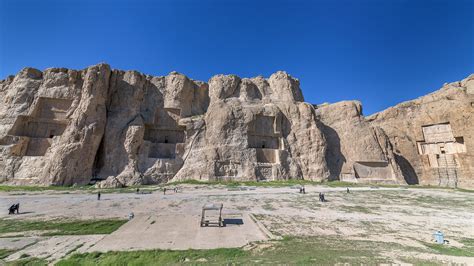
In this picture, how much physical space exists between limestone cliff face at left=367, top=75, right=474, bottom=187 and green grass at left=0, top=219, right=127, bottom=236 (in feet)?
148

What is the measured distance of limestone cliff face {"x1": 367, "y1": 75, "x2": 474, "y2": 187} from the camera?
112 feet

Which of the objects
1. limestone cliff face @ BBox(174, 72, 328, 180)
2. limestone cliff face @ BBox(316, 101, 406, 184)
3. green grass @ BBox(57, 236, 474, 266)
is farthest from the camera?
limestone cliff face @ BBox(316, 101, 406, 184)

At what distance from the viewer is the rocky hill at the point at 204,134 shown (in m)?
31.1

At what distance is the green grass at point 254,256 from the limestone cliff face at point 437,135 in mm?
41488

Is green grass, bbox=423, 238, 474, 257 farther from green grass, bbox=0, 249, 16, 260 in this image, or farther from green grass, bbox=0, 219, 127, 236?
green grass, bbox=0, 249, 16, 260

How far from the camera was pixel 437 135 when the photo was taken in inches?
1485

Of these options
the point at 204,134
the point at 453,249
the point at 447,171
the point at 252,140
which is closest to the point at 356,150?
the point at 447,171

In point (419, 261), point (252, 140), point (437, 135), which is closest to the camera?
point (419, 261)

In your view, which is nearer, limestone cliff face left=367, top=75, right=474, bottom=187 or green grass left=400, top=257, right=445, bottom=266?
green grass left=400, top=257, right=445, bottom=266

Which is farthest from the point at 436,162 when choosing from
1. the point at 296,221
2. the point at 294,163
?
the point at 296,221

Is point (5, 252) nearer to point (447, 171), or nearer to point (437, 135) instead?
point (447, 171)

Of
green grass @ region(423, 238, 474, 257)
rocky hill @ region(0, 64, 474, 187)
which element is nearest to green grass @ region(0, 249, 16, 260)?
green grass @ region(423, 238, 474, 257)

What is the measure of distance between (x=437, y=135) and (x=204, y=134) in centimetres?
4037

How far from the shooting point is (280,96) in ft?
146
